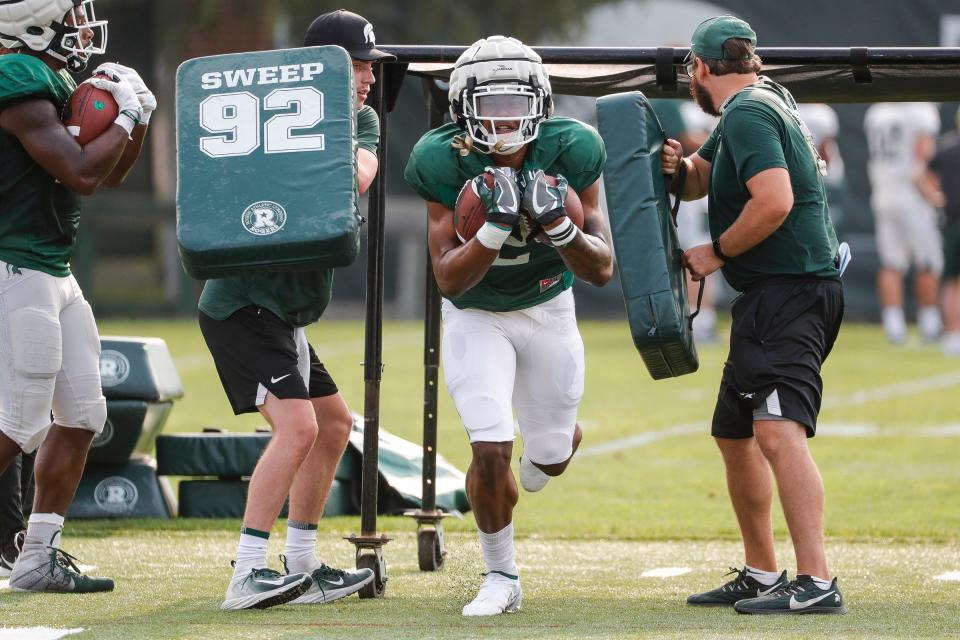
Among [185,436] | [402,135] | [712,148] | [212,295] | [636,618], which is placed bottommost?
[636,618]

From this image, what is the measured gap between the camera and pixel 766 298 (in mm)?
5113

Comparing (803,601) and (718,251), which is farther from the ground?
(718,251)

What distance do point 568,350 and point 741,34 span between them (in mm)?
1144

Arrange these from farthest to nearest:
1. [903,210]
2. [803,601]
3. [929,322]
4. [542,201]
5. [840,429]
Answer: [903,210] < [929,322] < [840,429] < [803,601] < [542,201]

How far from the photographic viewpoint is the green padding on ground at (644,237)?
5039 millimetres

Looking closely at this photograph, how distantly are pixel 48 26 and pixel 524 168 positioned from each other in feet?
5.13

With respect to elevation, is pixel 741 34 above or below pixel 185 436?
above

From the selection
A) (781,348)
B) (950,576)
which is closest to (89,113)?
(781,348)

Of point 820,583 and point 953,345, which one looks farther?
point 953,345

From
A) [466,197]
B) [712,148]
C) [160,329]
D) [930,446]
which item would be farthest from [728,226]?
[160,329]

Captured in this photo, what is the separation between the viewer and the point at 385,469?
7172 millimetres

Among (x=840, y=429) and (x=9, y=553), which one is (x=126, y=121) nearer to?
(x=9, y=553)

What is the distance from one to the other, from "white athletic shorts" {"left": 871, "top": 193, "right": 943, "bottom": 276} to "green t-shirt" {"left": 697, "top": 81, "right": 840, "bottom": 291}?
10573mm

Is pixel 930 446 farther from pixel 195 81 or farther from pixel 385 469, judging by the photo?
pixel 195 81
